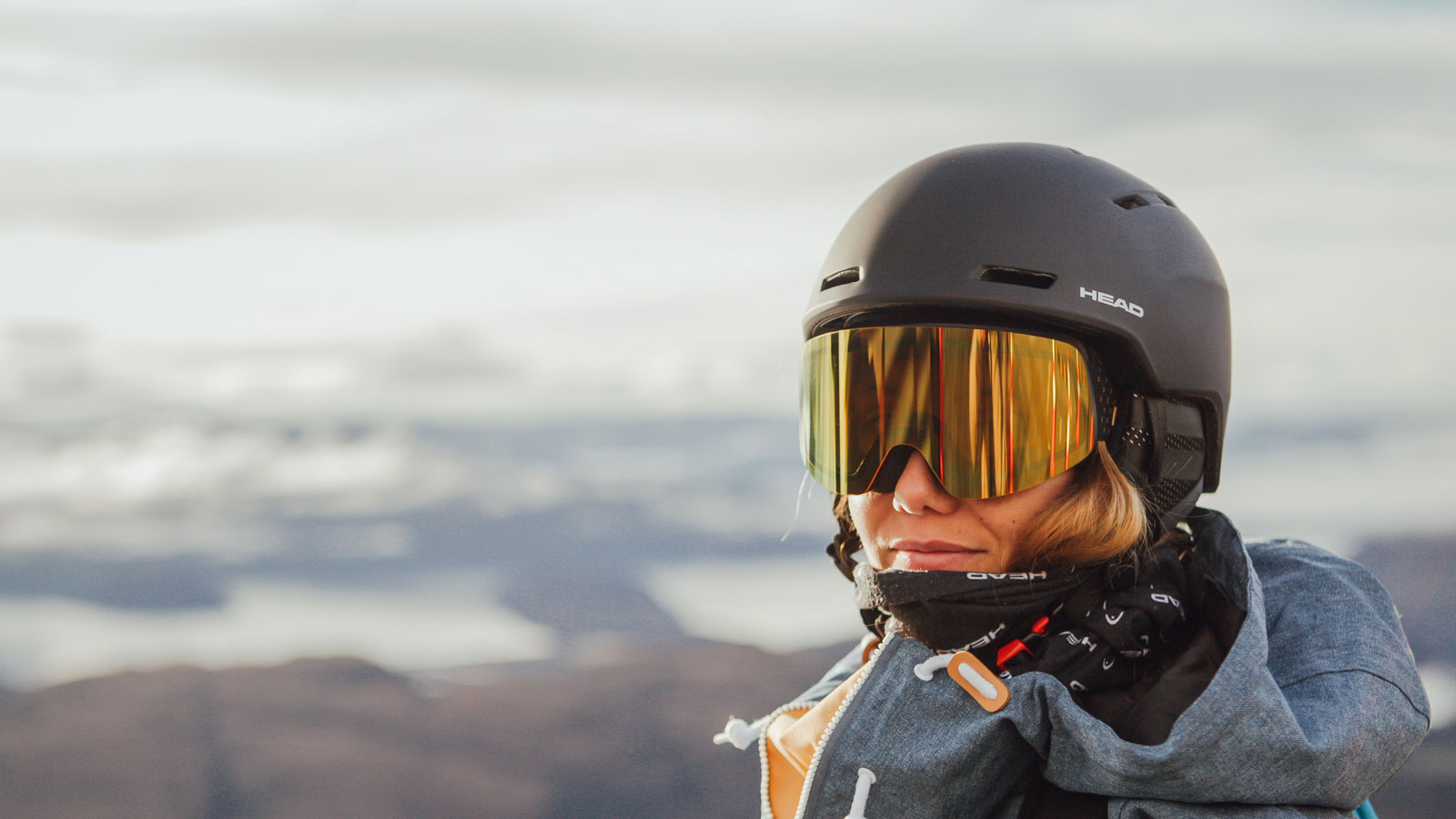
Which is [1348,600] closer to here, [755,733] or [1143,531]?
[1143,531]

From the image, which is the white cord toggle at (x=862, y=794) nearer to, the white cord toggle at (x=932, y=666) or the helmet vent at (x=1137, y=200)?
the white cord toggle at (x=932, y=666)

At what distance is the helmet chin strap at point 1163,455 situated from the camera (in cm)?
221

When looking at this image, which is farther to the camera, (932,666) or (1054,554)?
(1054,554)

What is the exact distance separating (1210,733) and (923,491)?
689mm

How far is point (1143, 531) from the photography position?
6.98ft

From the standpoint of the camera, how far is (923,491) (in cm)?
213

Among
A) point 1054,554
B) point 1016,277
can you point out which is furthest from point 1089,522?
point 1016,277

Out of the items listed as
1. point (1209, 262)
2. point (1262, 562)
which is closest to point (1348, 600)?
point (1262, 562)

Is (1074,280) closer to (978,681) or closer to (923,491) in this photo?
(923,491)

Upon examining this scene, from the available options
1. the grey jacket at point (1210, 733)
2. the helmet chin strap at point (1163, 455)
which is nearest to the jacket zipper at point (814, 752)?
the grey jacket at point (1210, 733)

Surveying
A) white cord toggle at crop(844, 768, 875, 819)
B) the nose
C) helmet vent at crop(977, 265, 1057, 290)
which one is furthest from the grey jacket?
helmet vent at crop(977, 265, 1057, 290)

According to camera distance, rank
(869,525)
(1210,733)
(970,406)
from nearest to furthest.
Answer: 1. (1210,733)
2. (970,406)
3. (869,525)

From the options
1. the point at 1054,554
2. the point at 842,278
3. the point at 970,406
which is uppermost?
the point at 842,278

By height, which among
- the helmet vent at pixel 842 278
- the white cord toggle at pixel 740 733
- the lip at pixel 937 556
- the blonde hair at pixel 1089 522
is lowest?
the white cord toggle at pixel 740 733
